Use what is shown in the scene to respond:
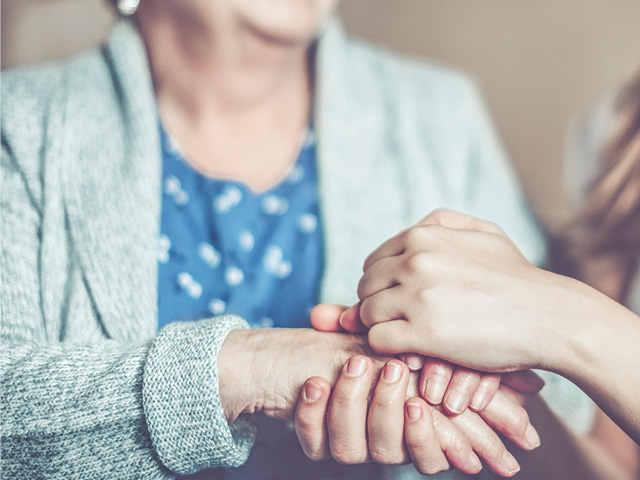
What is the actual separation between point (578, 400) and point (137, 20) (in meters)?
0.77

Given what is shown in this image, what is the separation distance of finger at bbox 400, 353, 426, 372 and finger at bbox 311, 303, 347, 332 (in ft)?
0.27

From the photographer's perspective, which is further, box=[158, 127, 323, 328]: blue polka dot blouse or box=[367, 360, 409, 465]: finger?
box=[158, 127, 323, 328]: blue polka dot blouse

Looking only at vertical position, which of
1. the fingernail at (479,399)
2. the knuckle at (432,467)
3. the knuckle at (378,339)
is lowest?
the knuckle at (432,467)

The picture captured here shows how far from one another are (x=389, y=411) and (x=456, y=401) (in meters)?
0.07

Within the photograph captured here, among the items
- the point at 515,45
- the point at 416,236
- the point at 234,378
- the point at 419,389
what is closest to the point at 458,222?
the point at 416,236

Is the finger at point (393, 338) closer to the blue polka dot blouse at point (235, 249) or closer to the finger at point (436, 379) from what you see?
the finger at point (436, 379)

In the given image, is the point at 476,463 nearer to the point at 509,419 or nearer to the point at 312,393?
the point at 509,419

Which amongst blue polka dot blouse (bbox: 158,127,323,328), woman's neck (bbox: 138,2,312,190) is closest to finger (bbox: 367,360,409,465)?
blue polka dot blouse (bbox: 158,127,323,328)

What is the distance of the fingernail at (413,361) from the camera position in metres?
0.47

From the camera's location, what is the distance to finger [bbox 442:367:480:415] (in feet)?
1.52

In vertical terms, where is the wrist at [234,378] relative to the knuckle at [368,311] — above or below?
below

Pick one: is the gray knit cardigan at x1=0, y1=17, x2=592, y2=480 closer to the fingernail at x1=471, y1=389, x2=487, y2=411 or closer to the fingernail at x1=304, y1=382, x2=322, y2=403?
the fingernail at x1=304, y1=382, x2=322, y2=403

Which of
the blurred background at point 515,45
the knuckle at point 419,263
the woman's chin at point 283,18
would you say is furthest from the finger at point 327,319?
the blurred background at point 515,45

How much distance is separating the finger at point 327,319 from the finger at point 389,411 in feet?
0.31
